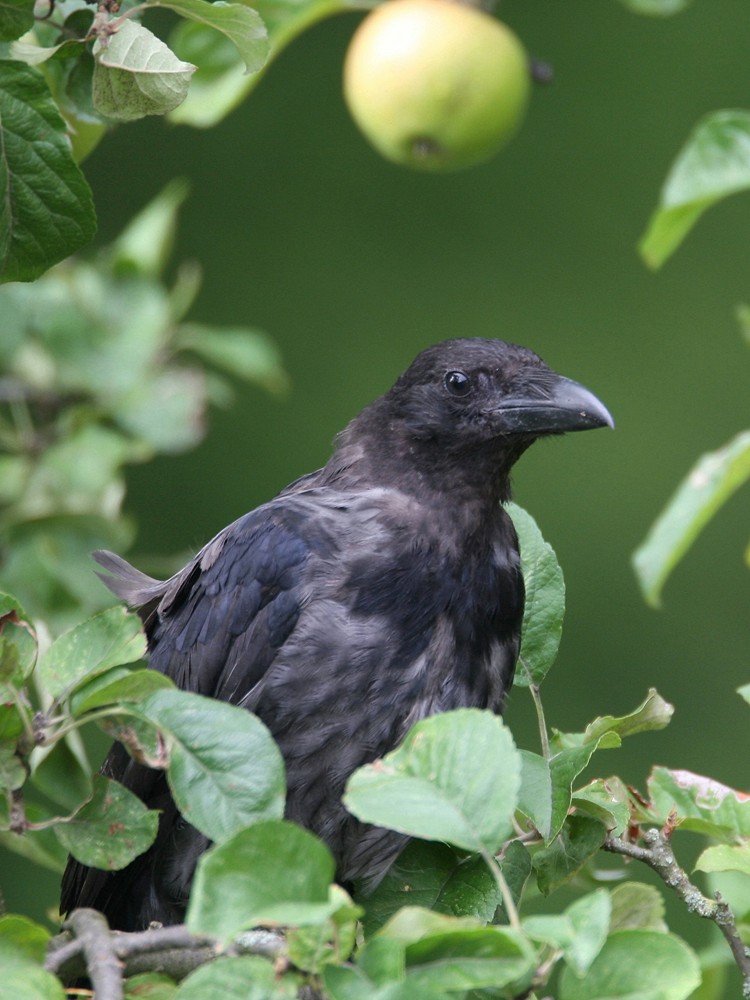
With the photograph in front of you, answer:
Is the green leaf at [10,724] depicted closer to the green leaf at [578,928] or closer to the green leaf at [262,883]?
the green leaf at [262,883]

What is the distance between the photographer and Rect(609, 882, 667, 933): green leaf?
1.31m

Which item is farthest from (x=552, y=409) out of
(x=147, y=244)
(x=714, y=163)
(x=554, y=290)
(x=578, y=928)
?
(x=554, y=290)

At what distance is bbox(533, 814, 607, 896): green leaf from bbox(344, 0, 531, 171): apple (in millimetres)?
1126

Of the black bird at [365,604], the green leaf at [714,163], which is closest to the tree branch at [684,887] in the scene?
the black bird at [365,604]

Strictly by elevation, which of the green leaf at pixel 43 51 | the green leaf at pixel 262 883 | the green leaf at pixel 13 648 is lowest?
the green leaf at pixel 13 648

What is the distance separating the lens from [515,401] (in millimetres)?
1727

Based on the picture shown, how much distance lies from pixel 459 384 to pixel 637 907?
689 millimetres

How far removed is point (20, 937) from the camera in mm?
991

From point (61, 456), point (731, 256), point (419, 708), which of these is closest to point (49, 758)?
point (419, 708)

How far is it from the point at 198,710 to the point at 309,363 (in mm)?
3856

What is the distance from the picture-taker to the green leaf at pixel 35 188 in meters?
1.15

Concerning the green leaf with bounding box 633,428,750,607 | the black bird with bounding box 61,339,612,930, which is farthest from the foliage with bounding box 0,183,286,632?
the green leaf with bounding box 633,428,750,607

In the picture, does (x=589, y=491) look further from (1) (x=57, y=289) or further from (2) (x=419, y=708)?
(2) (x=419, y=708)

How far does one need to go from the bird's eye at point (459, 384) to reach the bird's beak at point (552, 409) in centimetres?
5
